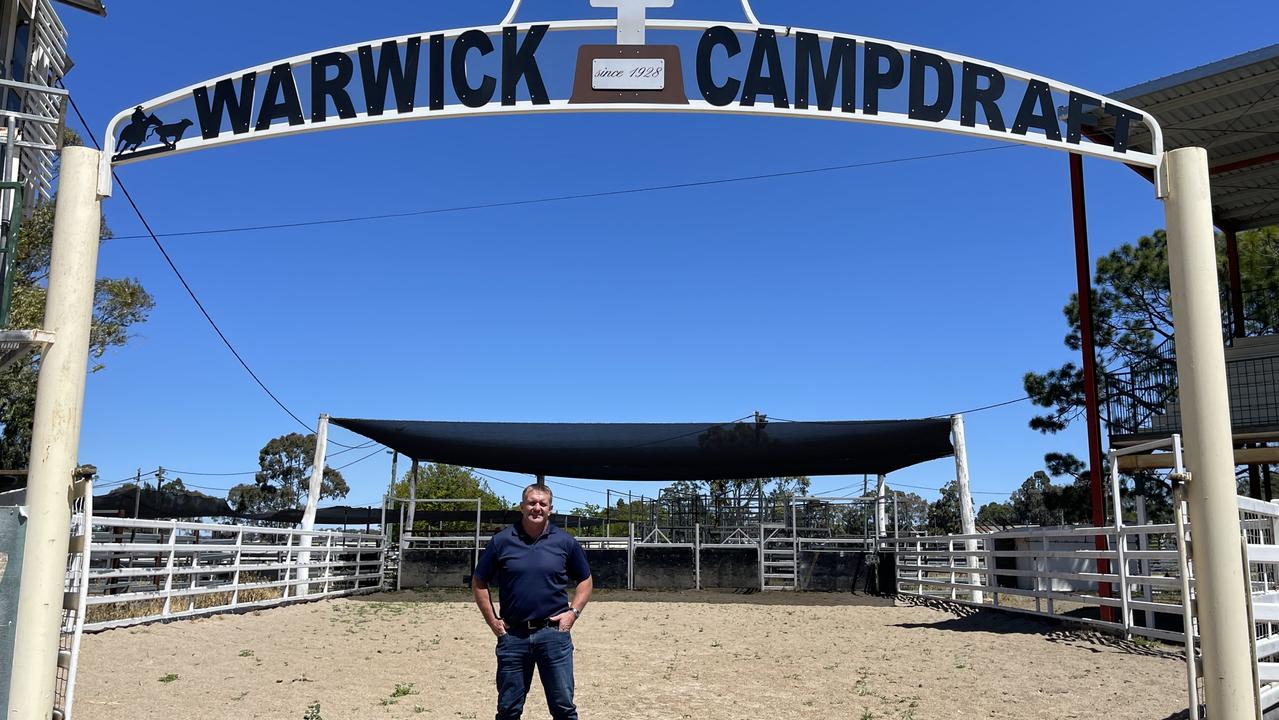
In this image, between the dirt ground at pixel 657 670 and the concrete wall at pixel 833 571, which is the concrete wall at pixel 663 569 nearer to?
the concrete wall at pixel 833 571

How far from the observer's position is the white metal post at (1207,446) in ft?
16.5

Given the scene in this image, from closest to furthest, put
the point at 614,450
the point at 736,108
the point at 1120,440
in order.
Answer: the point at 736,108 → the point at 1120,440 → the point at 614,450

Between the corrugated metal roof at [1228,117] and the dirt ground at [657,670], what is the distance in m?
6.78

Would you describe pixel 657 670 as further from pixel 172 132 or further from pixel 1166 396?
pixel 1166 396

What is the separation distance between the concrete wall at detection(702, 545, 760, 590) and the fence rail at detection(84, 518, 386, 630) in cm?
702

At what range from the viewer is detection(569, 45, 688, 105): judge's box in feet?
18.9

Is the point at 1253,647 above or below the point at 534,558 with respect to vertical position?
below

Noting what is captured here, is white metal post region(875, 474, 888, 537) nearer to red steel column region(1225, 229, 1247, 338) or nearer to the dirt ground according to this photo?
the dirt ground

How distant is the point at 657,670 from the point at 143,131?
6.55 m

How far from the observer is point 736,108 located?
577cm

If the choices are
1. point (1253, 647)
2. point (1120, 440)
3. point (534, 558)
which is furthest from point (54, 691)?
point (1120, 440)

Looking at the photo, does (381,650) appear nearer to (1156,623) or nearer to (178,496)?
(1156,623)

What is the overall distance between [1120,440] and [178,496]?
1915cm

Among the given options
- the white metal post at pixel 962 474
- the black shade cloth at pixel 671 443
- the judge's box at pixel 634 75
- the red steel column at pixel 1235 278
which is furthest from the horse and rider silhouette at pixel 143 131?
the red steel column at pixel 1235 278
